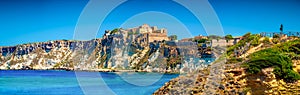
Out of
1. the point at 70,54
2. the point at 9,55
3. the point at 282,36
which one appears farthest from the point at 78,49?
the point at 282,36

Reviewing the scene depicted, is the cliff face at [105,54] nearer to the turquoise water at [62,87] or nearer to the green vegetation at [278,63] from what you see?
the turquoise water at [62,87]

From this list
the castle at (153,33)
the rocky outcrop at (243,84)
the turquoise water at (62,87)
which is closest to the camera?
the rocky outcrop at (243,84)

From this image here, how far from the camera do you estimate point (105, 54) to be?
419 ft

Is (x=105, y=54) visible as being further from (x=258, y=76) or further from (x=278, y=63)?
(x=278, y=63)

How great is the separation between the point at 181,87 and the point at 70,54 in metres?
138

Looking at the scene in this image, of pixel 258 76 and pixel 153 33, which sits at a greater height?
pixel 153 33

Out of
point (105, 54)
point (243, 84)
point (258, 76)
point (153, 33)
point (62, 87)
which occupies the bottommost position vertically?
point (62, 87)

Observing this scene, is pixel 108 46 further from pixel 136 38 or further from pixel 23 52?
pixel 23 52

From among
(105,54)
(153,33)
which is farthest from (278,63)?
(105,54)

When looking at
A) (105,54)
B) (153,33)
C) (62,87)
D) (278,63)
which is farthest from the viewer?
(105,54)

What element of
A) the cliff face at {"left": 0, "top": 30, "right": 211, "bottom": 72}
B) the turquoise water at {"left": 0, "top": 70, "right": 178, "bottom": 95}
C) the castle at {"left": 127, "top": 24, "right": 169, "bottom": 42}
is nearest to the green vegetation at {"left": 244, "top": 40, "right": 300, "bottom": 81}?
the turquoise water at {"left": 0, "top": 70, "right": 178, "bottom": 95}

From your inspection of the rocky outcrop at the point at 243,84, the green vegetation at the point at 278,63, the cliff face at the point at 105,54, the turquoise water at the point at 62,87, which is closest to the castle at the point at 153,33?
the cliff face at the point at 105,54

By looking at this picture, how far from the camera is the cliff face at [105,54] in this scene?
3748 inches

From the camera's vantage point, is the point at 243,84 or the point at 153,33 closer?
the point at 243,84
